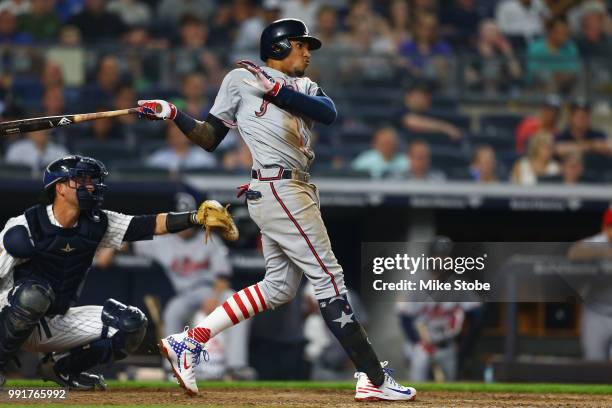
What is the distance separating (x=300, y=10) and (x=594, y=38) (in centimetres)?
308

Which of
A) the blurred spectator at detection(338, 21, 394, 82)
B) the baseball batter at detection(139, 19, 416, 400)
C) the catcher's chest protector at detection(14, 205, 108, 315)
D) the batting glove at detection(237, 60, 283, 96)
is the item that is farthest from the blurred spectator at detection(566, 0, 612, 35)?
the catcher's chest protector at detection(14, 205, 108, 315)

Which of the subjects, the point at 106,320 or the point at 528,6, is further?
the point at 528,6

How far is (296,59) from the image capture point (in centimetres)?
575

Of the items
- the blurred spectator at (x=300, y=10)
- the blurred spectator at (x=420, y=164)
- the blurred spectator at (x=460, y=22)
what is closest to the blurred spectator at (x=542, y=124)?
the blurred spectator at (x=420, y=164)

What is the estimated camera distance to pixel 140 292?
10.2 metres

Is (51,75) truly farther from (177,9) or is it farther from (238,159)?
(177,9)

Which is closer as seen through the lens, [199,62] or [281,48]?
[281,48]

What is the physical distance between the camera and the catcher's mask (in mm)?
5770

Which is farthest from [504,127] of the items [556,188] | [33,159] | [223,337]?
[33,159]

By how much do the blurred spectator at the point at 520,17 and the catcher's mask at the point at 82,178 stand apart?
8179 millimetres

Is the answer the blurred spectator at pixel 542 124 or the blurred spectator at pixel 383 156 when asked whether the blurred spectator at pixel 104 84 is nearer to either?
the blurred spectator at pixel 383 156

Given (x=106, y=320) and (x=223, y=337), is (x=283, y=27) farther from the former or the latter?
(x=223, y=337)

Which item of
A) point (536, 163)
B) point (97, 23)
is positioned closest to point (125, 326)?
point (536, 163)

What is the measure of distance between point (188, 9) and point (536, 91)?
345 centimetres
